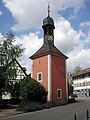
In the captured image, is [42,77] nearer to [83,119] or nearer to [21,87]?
[21,87]

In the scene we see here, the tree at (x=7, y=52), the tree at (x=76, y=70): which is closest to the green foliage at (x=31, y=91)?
the tree at (x=7, y=52)

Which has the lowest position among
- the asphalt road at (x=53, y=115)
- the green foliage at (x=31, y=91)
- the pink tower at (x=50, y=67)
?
the asphalt road at (x=53, y=115)

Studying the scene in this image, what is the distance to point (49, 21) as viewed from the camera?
152 ft

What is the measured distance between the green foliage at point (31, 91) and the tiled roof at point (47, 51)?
277 inches

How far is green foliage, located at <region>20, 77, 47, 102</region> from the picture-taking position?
37.5m

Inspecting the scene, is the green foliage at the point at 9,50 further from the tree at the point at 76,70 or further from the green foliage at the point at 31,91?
the tree at the point at 76,70

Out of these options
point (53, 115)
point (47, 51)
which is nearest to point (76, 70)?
point (47, 51)

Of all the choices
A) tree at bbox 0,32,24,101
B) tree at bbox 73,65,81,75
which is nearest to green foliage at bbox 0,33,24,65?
tree at bbox 0,32,24,101

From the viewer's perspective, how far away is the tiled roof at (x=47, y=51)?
143 ft

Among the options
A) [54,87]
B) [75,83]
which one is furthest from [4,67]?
[75,83]

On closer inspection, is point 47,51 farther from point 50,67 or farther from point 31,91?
point 31,91

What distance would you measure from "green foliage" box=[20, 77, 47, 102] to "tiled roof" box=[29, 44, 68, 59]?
7048 mm

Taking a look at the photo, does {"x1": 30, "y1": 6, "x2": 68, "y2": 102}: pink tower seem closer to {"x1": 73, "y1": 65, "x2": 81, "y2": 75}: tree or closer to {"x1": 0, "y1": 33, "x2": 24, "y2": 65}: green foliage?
{"x1": 0, "y1": 33, "x2": 24, "y2": 65}: green foliage

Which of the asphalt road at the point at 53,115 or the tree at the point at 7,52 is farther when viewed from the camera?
the tree at the point at 7,52
